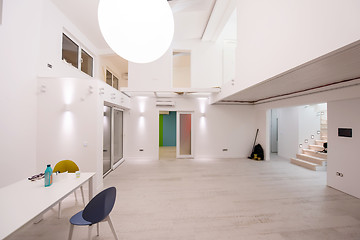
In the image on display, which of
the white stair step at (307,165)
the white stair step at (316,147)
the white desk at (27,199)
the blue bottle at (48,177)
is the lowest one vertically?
the white stair step at (307,165)

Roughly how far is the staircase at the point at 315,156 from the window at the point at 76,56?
332 inches

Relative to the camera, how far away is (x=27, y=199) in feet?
5.17

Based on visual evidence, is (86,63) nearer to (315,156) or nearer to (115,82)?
(115,82)

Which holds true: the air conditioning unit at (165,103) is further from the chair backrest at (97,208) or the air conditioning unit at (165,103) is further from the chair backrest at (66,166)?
the chair backrest at (97,208)

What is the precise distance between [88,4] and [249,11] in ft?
12.3

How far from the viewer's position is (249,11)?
2883 millimetres

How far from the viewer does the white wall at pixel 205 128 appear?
20.6 ft

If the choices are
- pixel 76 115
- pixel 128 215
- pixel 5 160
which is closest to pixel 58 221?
pixel 128 215

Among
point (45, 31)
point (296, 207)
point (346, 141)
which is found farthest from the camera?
point (346, 141)

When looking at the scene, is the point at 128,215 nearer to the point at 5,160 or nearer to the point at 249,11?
the point at 5,160

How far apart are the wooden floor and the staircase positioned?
2.85ft

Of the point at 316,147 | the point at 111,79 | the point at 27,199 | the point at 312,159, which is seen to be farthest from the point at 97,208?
the point at 316,147

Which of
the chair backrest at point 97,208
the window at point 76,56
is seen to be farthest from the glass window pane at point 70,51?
the chair backrest at point 97,208

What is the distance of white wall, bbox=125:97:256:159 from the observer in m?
6.29
